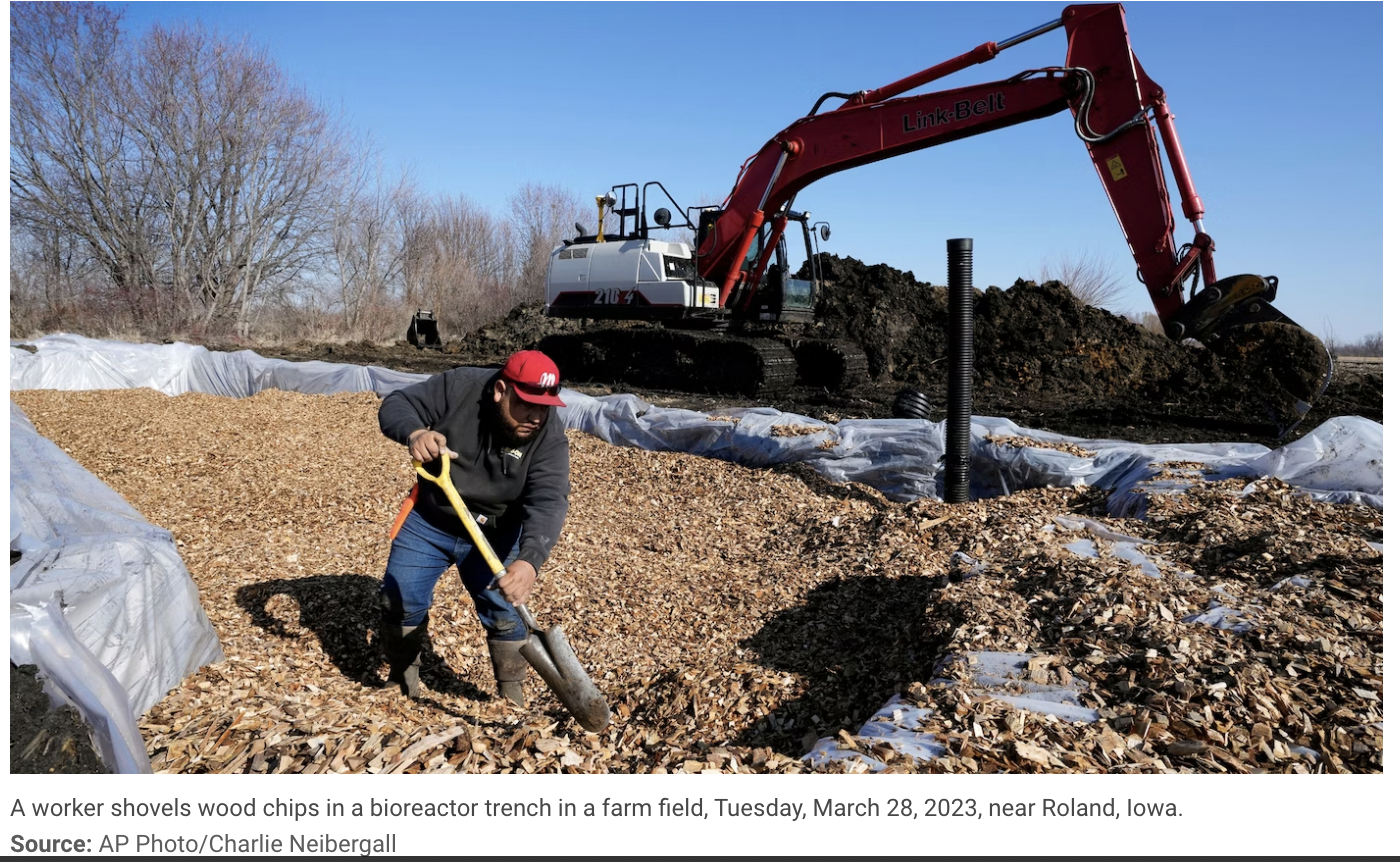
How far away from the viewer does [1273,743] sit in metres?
2.65

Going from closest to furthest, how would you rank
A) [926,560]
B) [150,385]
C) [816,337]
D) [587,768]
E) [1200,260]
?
[587,768] → [926,560] → [1200,260] → [150,385] → [816,337]

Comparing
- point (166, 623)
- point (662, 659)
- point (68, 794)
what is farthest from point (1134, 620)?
point (166, 623)

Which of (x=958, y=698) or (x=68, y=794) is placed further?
(x=958, y=698)

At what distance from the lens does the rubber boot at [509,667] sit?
12.0 feet

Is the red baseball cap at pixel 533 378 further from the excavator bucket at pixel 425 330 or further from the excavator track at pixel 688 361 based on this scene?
the excavator bucket at pixel 425 330

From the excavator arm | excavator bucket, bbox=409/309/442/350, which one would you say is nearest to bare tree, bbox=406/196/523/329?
excavator bucket, bbox=409/309/442/350

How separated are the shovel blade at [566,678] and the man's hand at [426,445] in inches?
31.6

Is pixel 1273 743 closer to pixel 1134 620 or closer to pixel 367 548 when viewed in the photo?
pixel 1134 620

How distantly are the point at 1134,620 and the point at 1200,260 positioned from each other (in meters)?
4.65

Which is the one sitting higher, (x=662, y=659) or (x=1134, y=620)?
(x=1134, y=620)

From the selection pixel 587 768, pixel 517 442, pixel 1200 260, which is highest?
pixel 1200 260

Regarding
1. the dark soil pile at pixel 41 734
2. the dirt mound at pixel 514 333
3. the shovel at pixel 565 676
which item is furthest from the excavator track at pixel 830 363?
the dark soil pile at pixel 41 734

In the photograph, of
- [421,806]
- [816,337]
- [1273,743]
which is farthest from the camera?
[816,337]

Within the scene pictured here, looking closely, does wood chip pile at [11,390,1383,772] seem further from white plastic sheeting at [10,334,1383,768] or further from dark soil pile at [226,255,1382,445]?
dark soil pile at [226,255,1382,445]
